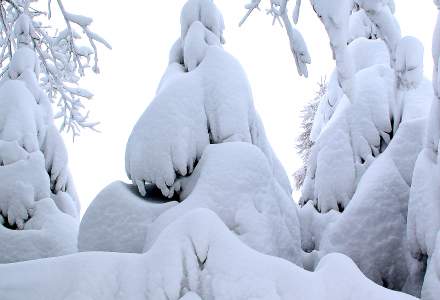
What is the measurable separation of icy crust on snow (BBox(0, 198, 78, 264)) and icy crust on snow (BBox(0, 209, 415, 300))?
4922 mm

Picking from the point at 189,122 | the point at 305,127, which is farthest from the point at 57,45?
the point at 305,127

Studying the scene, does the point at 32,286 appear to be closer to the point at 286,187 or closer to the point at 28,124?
the point at 286,187

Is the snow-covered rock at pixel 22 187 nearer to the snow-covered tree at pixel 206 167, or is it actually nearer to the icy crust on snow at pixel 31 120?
the icy crust on snow at pixel 31 120

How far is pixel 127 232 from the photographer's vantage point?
19.4 feet

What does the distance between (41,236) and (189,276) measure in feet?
18.4

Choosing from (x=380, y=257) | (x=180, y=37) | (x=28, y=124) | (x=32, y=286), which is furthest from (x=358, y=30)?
(x=32, y=286)

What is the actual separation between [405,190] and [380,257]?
32.8 inches

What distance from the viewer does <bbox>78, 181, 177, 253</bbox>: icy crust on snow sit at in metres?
5.87

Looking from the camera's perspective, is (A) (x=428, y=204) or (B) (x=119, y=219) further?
(B) (x=119, y=219)

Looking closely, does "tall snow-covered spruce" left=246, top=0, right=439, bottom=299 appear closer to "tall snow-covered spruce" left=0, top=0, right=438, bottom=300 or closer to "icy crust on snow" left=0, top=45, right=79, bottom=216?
"tall snow-covered spruce" left=0, top=0, right=438, bottom=300

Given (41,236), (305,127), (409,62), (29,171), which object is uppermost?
(409,62)

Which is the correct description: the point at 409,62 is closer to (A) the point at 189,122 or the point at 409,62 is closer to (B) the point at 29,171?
(A) the point at 189,122

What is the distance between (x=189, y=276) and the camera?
10.9 ft

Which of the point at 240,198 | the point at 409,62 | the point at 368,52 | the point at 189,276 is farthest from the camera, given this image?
the point at 368,52
